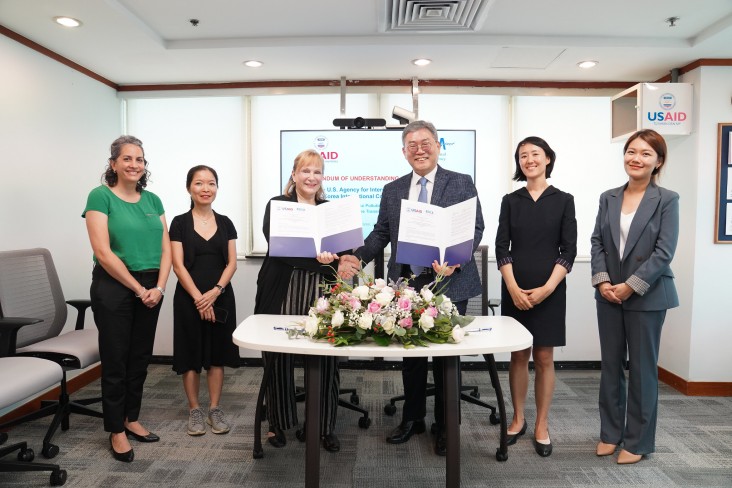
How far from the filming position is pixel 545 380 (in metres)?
2.85

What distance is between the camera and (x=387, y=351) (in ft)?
6.26

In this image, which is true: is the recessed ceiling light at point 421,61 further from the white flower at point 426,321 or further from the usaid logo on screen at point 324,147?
the white flower at point 426,321

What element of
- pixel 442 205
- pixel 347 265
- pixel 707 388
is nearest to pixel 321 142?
pixel 442 205

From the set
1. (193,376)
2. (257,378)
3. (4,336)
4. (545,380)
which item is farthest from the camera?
(257,378)

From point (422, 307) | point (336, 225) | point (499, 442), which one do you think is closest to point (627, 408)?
point (499, 442)

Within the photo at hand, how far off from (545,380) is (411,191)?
4.21ft

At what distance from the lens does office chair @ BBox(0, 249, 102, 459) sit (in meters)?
2.92

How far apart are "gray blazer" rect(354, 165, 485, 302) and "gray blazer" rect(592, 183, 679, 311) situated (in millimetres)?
707

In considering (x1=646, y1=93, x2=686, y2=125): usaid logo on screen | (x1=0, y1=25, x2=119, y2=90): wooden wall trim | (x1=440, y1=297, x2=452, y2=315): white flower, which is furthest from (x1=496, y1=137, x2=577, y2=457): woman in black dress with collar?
(x1=0, y1=25, x2=119, y2=90): wooden wall trim

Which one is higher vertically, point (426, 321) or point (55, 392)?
point (426, 321)

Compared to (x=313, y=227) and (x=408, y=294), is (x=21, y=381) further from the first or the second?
(x=408, y=294)

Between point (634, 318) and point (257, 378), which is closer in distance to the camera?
point (634, 318)

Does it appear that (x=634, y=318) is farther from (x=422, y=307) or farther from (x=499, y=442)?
(x=422, y=307)

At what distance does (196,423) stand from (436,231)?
191cm
